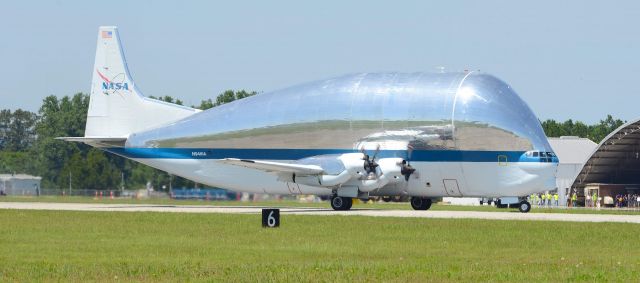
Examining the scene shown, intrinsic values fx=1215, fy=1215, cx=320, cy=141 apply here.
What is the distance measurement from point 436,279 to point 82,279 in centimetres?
856

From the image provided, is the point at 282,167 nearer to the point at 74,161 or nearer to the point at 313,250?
the point at 313,250

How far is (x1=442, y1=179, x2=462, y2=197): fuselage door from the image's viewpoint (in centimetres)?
7262

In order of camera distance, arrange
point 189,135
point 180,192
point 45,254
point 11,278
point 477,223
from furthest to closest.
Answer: point 180,192, point 189,135, point 477,223, point 45,254, point 11,278

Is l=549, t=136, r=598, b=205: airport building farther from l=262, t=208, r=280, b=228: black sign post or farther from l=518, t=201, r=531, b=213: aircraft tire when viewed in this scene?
l=262, t=208, r=280, b=228: black sign post

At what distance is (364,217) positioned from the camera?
195 feet

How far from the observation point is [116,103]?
83875 mm

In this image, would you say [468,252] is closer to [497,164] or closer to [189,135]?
[497,164]

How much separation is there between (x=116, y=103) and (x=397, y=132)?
22.1m

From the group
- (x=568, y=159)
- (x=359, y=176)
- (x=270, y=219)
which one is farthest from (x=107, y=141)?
(x=568, y=159)

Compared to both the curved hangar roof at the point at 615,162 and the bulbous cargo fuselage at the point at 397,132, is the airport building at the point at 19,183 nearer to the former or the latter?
the curved hangar roof at the point at 615,162

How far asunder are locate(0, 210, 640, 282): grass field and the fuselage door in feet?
49.7

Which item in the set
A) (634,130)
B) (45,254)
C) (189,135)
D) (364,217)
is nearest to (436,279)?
(45,254)

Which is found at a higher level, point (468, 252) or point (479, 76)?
point (479, 76)

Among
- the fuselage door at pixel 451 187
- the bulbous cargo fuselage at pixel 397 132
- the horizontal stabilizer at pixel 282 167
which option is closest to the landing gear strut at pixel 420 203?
the bulbous cargo fuselage at pixel 397 132
